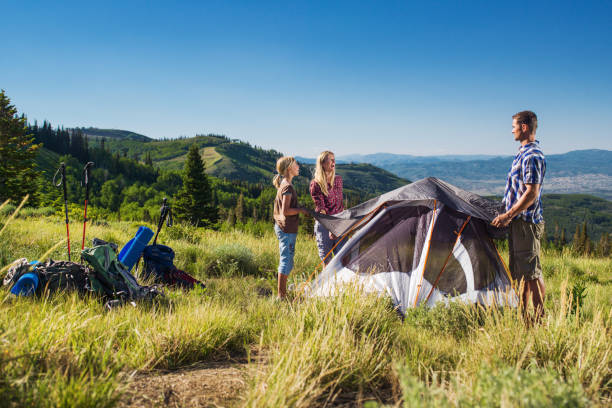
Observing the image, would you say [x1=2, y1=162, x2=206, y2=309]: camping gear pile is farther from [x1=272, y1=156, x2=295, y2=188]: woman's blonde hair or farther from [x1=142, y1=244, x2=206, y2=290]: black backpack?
[x1=272, y1=156, x2=295, y2=188]: woman's blonde hair

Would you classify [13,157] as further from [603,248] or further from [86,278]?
[603,248]

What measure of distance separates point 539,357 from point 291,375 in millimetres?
1989

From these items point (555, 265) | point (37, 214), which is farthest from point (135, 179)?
point (555, 265)

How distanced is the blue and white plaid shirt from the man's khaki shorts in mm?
86

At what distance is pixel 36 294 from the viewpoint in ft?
12.3

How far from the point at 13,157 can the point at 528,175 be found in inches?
1835

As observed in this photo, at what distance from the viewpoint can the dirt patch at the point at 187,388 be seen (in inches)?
86.6

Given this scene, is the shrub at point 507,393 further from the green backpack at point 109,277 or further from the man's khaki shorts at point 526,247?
the green backpack at point 109,277

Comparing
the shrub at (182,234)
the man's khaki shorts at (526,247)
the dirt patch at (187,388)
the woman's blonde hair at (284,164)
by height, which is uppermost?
the woman's blonde hair at (284,164)

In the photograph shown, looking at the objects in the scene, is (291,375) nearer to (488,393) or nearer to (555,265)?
(488,393)

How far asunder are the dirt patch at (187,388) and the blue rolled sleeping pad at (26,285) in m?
2.02

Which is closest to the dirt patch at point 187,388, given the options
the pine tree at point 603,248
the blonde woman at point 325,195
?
the blonde woman at point 325,195

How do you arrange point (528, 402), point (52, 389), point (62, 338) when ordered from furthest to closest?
1. point (62, 338)
2. point (52, 389)
3. point (528, 402)

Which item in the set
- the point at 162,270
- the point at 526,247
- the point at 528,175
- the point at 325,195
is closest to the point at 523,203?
the point at 528,175
